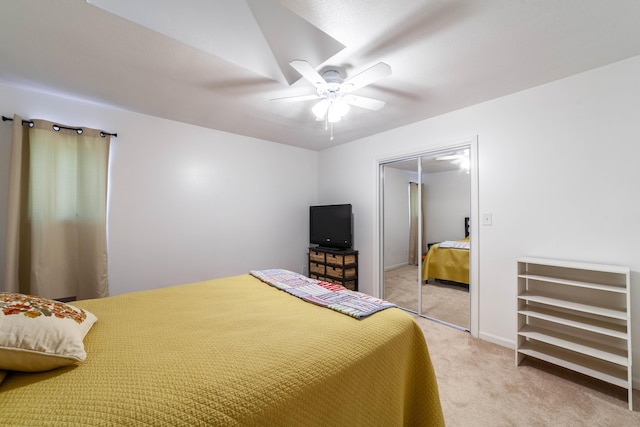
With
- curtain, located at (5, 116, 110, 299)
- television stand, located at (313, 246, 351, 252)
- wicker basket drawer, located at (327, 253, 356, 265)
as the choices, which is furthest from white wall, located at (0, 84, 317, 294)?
wicker basket drawer, located at (327, 253, 356, 265)

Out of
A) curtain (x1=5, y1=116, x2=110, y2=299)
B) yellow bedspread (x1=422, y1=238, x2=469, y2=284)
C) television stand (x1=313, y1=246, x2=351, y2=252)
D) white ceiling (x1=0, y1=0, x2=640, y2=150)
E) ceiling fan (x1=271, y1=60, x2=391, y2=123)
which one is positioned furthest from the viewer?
television stand (x1=313, y1=246, x2=351, y2=252)

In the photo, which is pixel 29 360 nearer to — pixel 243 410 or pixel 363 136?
pixel 243 410

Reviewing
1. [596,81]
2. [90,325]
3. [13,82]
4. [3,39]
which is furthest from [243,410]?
[13,82]

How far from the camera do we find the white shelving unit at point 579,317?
69.1 inches

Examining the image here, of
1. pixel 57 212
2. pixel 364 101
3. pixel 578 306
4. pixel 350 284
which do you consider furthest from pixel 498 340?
pixel 57 212

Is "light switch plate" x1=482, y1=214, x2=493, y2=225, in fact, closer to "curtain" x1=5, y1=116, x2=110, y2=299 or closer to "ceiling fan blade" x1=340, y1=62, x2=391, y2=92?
"ceiling fan blade" x1=340, y1=62, x2=391, y2=92

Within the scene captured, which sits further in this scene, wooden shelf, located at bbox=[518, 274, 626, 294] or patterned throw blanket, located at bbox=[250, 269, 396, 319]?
wooden shelf, located at bbox=[518, 274, 626, 294]

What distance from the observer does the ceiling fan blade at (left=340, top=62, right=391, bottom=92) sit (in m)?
1.62

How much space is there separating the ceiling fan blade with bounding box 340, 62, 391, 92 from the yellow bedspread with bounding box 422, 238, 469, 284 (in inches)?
85.1

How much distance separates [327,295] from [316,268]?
2.34 meters

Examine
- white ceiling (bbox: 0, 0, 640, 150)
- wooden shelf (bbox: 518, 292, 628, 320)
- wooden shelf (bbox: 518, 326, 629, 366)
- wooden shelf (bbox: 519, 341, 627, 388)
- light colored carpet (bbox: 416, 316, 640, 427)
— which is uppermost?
white ceiling (bbox: 0, 0, 640, 150)

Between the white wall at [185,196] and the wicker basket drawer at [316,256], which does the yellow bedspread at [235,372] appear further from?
the wicker basket drawer at [316,256]

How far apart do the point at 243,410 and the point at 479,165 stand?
285 cm

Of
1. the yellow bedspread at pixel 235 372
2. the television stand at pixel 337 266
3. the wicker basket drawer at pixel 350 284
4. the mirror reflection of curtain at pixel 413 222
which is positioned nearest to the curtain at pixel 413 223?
the mirror reflection of curtain at pixel 413 222
